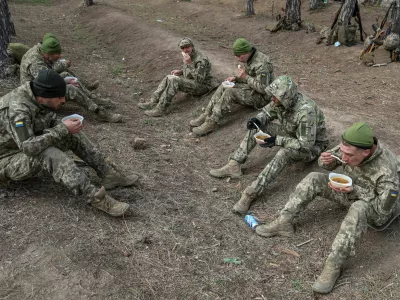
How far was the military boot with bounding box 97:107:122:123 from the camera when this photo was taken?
734 cm

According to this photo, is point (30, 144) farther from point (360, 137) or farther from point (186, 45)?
point (186, 45)

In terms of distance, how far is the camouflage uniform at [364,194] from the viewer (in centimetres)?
A: 371

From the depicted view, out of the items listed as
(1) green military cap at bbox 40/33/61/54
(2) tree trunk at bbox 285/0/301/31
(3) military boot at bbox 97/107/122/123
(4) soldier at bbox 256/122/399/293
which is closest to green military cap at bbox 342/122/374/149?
(4) soldier at bbox 256/122/399/293

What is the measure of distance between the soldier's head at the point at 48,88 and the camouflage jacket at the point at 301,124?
2.83m

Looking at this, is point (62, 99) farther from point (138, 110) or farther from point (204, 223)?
point (138, 110)

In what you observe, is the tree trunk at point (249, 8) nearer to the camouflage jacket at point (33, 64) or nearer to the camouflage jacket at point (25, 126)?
the camouflage jacket at point (33, 64)

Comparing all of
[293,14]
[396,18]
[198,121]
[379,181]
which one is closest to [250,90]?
[198,121]

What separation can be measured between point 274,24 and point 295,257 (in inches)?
470

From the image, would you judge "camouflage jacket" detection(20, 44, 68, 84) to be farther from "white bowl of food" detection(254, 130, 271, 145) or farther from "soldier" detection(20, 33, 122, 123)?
"white bowl of food" detection(254, 130, 271, 145)

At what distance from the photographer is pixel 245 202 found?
16.5ft

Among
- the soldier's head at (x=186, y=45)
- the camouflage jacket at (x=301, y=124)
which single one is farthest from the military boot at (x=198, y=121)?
the camouflage jacket at (x=301, y=124)

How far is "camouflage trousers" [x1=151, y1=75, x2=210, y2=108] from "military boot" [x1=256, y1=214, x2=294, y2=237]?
14.1 feet

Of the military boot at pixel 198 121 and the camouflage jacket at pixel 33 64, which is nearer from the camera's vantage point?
the camouflage jacket at pixel 33 64

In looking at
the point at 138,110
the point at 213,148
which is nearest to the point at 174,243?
the point at 213,148
